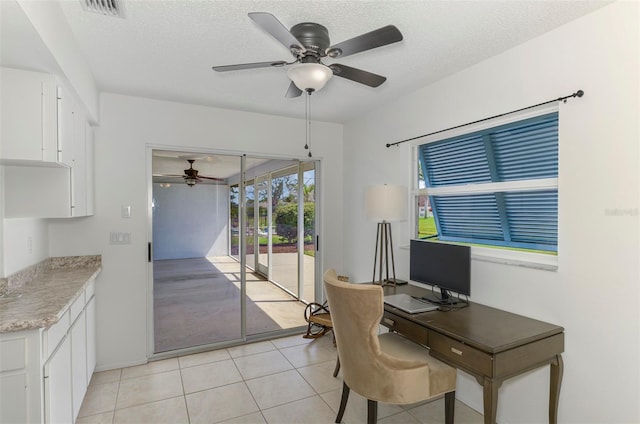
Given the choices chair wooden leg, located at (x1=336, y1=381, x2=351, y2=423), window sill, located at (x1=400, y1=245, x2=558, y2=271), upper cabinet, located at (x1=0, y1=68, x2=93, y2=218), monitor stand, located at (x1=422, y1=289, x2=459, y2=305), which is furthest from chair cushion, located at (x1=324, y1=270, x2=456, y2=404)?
upper cabinet, located at (x1=0, y1=68, x2=93, y2=218)

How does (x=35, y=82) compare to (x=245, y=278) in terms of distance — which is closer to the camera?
(x=35, y=82)

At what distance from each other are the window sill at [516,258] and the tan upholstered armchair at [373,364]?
32.5 inches

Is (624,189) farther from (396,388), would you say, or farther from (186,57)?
(186,57)

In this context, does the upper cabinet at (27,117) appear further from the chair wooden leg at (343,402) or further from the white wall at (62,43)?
the chair wooden leg at (343,402)

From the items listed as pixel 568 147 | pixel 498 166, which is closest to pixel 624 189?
pixel 568 147

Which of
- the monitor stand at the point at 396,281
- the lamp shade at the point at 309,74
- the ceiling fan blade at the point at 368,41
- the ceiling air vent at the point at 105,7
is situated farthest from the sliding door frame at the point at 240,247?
the ceiling fan blade at the point at 368,41

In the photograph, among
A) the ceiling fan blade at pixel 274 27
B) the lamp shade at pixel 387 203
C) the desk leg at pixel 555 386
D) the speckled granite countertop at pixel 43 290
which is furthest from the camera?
the lamp shade at pixel 387 203

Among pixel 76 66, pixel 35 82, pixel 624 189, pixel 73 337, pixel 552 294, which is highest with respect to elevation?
pixel 76 66

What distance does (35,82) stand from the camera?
1912 mm

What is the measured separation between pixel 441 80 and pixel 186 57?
6.59ft

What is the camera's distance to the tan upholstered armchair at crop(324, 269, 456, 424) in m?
1.93

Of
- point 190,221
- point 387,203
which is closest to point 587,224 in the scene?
point 387,203

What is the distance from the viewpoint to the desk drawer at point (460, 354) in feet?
5.68

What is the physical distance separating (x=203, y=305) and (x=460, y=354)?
289 centimetres
